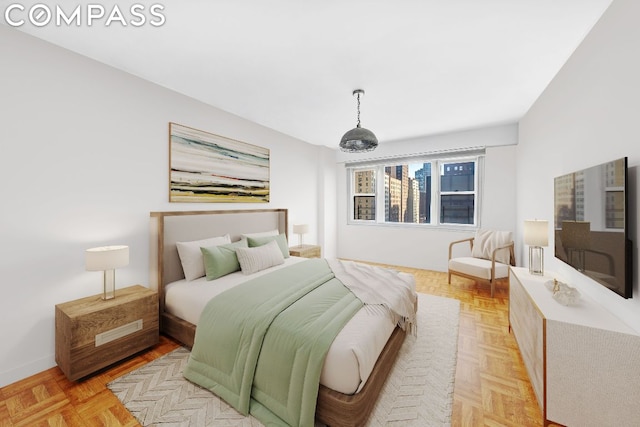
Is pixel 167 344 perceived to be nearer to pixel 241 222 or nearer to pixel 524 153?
pixel 241 222

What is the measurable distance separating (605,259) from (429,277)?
3166mm

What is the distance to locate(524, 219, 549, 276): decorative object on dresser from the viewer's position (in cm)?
242

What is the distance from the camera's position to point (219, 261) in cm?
279

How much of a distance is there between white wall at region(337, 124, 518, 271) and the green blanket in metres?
3.42

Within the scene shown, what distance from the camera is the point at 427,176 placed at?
5289 mm

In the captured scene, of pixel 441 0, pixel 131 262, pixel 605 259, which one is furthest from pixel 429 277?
pixel 131 262

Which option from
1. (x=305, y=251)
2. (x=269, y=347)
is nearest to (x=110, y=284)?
(x=269, y=347)

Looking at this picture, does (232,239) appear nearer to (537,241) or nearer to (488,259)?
(537,241)

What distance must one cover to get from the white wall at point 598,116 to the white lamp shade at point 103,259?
12.0ft

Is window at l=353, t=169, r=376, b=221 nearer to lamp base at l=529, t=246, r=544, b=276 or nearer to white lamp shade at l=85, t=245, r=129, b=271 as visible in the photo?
lamp base at l=529, t=246, r=544, b=276

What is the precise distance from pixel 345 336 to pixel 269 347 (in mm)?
510

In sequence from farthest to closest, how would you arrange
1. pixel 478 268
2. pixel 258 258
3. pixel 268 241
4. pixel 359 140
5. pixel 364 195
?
pixel 364 195 < pixel 478 268 < pixel 268 241 < pixel 258 258 < pixel 359 140

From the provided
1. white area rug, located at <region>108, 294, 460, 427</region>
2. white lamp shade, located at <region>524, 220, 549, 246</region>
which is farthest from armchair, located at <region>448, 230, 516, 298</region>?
white area rug, located at <region>108, 294, 460, 427</region>

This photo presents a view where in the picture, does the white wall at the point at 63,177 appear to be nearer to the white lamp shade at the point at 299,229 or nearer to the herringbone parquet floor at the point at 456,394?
the herringbone parquet floor at the point at 456,394
